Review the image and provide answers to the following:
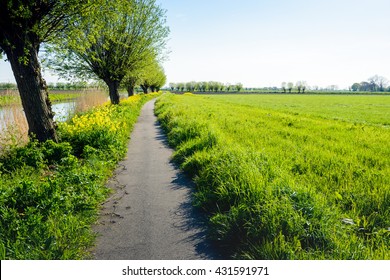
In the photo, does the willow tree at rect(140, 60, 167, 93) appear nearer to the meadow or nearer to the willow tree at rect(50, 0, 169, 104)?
the willow tree at rect(50, 0, 169, 104)

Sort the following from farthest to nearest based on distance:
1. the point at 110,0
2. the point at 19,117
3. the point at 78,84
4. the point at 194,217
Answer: the point at 78,84
the point at 19,117
the point at 110,0
the point at 194,217

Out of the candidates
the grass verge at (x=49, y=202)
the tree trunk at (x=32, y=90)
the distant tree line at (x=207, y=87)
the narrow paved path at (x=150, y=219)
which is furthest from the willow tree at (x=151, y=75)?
the distant tree line at (x=207, y=87)

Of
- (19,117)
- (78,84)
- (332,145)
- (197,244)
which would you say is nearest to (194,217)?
(197,244)

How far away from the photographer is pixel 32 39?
7223mm

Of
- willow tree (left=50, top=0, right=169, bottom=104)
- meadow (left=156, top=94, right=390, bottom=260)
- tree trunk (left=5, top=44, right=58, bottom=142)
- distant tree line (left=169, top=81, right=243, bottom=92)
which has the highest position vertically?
distant tree line (left=169, top=81, right=243, bottom=92)

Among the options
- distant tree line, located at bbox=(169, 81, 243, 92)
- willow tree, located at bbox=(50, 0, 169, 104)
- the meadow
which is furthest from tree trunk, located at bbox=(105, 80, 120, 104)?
distant tree line, located at bbox=(169, 81, 243, 92)

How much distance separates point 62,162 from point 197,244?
4.34 m

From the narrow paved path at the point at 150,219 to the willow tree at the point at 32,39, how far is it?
3.14m

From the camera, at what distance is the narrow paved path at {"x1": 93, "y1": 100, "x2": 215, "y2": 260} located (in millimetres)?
3398

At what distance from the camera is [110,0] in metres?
8.49

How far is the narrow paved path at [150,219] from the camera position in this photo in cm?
340

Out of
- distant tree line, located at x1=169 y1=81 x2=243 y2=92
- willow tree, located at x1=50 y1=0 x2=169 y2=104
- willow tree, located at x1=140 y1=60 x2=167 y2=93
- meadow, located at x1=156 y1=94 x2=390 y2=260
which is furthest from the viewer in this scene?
distant tree line, located at x1=169 y1=81 x2=243 y2=92

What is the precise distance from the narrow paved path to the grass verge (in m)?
0.29

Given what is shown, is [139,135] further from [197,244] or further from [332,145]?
[197,244]
